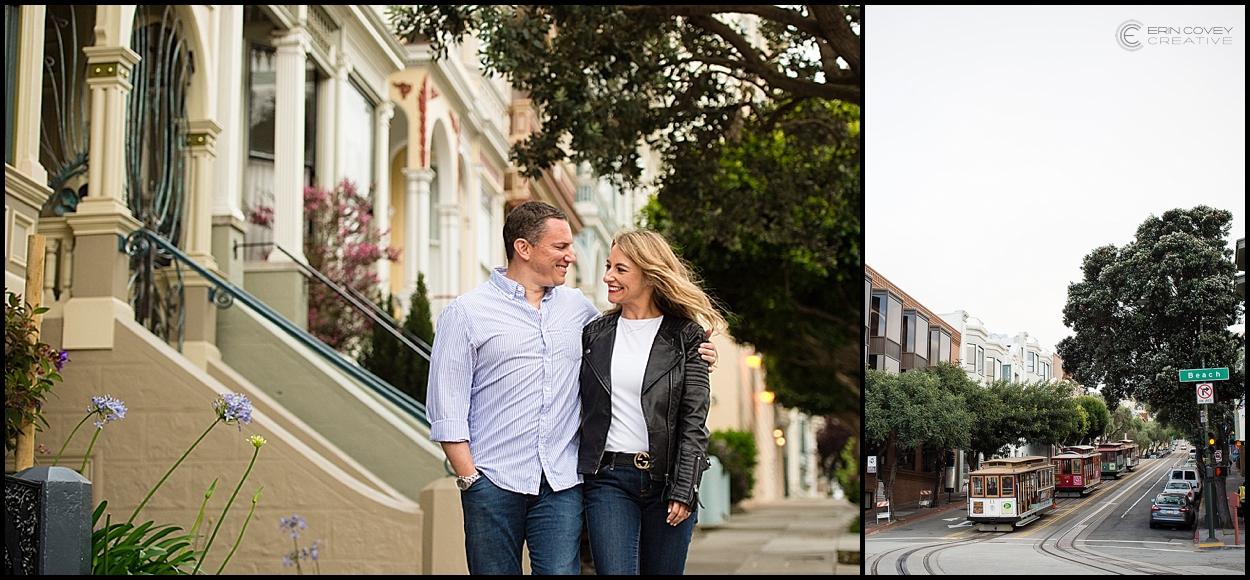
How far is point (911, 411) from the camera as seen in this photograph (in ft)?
17.1

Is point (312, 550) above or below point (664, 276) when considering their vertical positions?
below

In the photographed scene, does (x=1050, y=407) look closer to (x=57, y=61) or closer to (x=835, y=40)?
(x=835, y=40)

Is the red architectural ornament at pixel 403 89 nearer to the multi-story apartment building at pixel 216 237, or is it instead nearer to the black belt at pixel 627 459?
the multi-story apartment building at pixel 216 237

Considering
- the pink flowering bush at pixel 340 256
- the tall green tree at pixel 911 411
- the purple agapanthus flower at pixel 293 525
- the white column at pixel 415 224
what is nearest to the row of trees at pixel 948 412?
the tall green tree at pixel 911 411

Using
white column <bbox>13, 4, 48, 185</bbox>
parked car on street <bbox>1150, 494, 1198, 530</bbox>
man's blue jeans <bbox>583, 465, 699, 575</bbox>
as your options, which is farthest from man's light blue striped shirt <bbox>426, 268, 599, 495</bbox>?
white column <bbox>13, 4, 48, 185</bbox>

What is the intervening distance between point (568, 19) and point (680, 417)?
4910 mm

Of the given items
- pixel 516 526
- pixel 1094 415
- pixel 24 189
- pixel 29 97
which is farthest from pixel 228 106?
pixel 1094 415

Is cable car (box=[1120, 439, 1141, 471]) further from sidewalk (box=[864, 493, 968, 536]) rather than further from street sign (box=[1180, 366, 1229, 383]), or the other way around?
sidewalk (box=[864, 493, 968, 536])

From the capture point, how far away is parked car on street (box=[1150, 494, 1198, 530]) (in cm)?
520

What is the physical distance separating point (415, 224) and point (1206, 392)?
10279 mm

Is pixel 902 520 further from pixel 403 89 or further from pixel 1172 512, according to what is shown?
pixel 403 89

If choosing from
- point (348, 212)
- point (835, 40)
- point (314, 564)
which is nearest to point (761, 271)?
point (348, 212)

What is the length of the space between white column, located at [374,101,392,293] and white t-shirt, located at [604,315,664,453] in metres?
9.55

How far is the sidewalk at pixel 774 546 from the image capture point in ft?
43.2
